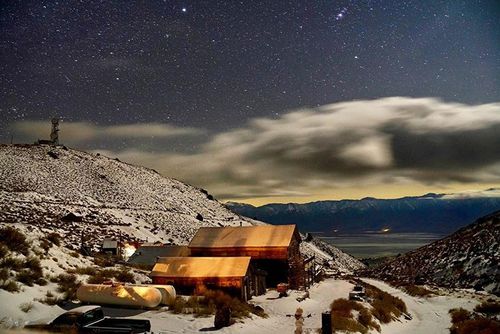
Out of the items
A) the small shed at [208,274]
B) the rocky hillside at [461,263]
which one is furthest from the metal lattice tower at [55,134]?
the small shed at [208,274]

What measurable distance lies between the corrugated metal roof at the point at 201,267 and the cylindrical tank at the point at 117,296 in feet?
27.0

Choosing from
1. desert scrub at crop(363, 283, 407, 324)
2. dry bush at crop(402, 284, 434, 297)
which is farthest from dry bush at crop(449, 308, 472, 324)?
dry bush at crop(402, 284, 434, 297)

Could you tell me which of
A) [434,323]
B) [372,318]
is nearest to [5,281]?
[372,318]

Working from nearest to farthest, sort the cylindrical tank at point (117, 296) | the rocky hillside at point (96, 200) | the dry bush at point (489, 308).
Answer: the cylindrical tank at point (117, 296)
the dry bush at point (489, 308)
the rocky hillside at point (96, 200)

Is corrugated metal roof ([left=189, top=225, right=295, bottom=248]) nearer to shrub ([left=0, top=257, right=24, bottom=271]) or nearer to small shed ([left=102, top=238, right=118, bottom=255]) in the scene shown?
small shed ([left=102, top=238, right=118, bottom=255])

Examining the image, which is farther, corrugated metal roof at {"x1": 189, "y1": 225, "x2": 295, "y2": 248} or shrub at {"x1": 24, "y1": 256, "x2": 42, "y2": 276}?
corrugated metal roof at {"x1": 189, "y1": 225, "x2": 295, "y2": 248}

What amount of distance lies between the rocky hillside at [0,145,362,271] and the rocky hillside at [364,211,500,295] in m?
24.7

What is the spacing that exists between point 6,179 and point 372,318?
272 ft

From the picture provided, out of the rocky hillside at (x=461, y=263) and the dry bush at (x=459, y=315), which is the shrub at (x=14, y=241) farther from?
the rocky hillside at (x=461, y=263)

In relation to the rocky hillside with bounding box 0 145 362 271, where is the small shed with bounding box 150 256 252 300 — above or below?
below

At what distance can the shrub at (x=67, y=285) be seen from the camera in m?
22.0

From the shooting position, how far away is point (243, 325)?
65.6ft

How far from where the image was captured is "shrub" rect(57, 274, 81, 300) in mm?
21953

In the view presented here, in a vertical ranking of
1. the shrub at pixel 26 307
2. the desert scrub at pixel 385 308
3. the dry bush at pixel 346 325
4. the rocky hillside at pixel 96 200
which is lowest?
the desert scrub at pixel 385 308
